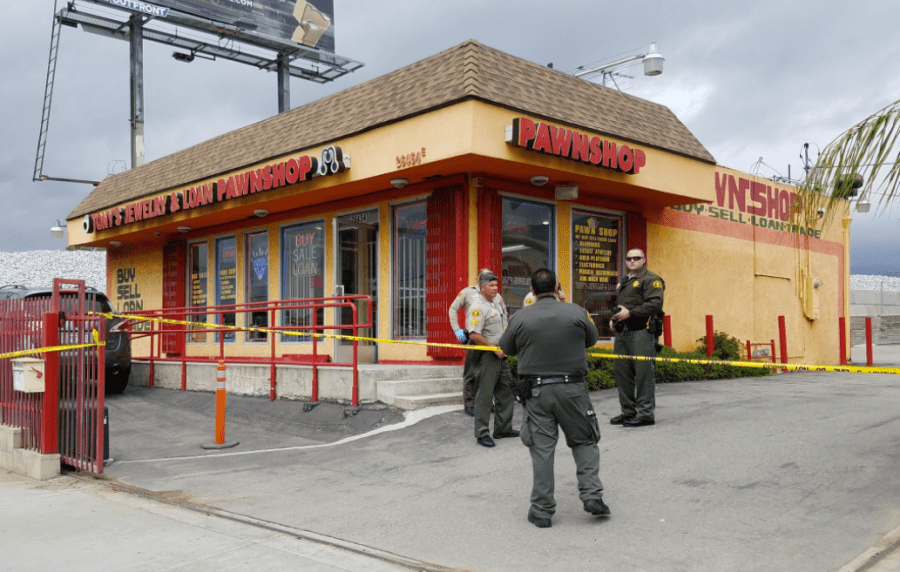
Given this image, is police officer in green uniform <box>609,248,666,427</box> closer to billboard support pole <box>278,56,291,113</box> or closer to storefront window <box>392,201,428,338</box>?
storefront window <box>392,201,428,338</box>

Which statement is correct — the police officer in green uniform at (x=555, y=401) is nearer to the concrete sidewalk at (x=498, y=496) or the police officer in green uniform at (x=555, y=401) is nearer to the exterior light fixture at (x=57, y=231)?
the concrete sidewalk at (x=498, y=496)

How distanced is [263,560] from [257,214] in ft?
34.9

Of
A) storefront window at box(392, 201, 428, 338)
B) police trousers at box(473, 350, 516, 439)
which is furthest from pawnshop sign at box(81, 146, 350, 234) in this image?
police trousers at box(473, 350, 516, 439)

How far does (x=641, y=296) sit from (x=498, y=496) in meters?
3.05

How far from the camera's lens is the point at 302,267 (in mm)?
14414

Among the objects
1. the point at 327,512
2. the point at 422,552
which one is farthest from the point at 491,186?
the point at 422,552

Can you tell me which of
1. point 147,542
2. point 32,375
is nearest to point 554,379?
point 147,542

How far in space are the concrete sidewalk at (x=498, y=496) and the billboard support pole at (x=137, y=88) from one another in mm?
18355

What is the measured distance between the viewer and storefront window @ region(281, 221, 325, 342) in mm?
14031

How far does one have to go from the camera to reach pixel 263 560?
4.76 m

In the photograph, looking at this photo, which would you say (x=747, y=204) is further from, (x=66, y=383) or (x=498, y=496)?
(x=66, y=383)

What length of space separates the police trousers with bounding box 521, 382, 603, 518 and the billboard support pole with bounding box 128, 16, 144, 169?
77.8 feet

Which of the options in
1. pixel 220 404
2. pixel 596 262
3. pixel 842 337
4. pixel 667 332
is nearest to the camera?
pixel 220 404

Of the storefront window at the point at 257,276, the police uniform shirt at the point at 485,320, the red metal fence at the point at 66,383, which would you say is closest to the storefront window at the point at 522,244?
the police uniform shirt at the point at 485,320
